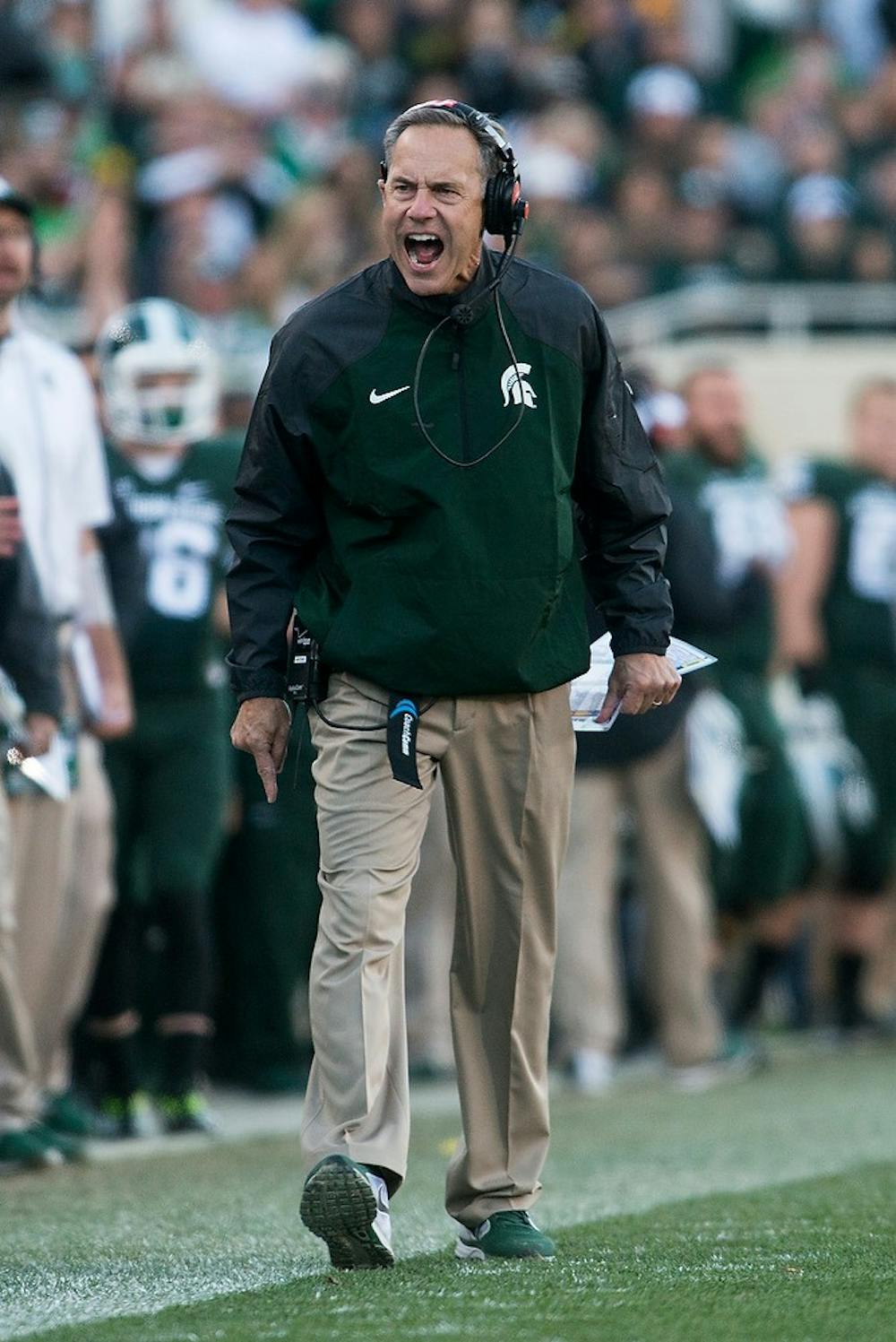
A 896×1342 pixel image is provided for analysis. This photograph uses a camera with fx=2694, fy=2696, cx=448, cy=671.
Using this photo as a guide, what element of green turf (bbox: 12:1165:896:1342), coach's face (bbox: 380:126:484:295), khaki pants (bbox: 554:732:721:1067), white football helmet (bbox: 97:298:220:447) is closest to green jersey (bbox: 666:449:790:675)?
khaki pants (bbox: 554:732:721:1067)

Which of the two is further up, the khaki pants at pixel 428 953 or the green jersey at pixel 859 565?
the green jersey at pixel 859 565

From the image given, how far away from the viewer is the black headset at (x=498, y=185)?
4.93 meters

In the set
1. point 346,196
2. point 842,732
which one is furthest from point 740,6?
point 842,732

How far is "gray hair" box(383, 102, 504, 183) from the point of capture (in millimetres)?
4910

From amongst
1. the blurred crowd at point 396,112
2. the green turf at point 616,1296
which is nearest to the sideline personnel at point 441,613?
the green turf at point 616,1296

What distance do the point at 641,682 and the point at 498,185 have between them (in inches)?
37.7

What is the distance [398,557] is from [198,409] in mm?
3539

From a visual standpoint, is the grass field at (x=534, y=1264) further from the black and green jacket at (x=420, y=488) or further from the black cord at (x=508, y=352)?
the black cord at (x=508, y=352)

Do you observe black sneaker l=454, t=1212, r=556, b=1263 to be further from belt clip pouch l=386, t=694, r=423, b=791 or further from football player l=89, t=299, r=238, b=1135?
football player l=89, t=299, r=238, b=1135

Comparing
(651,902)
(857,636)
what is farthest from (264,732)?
(857,636)

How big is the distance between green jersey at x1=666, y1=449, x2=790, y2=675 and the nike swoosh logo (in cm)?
515

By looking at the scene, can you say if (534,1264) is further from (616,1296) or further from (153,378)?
(153,378)

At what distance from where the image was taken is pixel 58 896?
7.44 m

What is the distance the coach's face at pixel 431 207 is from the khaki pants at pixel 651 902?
4.78 m
